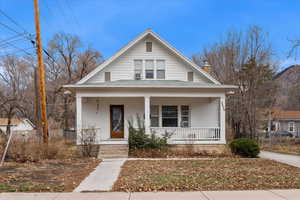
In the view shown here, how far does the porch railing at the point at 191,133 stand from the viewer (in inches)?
550

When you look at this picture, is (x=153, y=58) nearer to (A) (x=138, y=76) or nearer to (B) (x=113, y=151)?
(A) (x=138, y=76)

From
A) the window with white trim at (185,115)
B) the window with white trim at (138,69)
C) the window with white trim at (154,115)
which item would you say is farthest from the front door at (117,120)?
the window with white trim at (185,115)

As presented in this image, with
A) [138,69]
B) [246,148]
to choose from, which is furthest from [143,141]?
[246,148]

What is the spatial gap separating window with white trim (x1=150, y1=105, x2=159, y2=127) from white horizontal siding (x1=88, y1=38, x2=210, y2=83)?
1961 millimetres

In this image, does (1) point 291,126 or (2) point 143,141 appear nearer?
(2) point 143,141

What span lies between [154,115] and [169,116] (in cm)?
92

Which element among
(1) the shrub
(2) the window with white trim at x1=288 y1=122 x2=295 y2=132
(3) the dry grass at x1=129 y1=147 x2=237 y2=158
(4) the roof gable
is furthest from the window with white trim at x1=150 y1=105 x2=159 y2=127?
(2) the window with white trim at x1=288 y1=122 x2=295 y2=132

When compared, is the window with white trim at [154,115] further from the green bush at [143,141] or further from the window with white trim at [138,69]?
the green bush at [143,141]

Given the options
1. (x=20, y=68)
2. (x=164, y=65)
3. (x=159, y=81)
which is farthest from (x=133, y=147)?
(x=20, y=68)

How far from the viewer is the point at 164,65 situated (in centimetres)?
1571

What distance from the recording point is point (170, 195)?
19.0ft

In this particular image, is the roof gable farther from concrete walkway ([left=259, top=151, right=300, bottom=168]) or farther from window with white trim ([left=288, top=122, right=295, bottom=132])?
window with white trim ([left=288, top=122, right=295, bottom=132])

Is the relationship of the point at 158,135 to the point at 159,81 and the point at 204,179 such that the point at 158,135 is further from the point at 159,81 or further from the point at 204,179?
the point at 204,179

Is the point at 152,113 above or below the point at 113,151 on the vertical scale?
above
